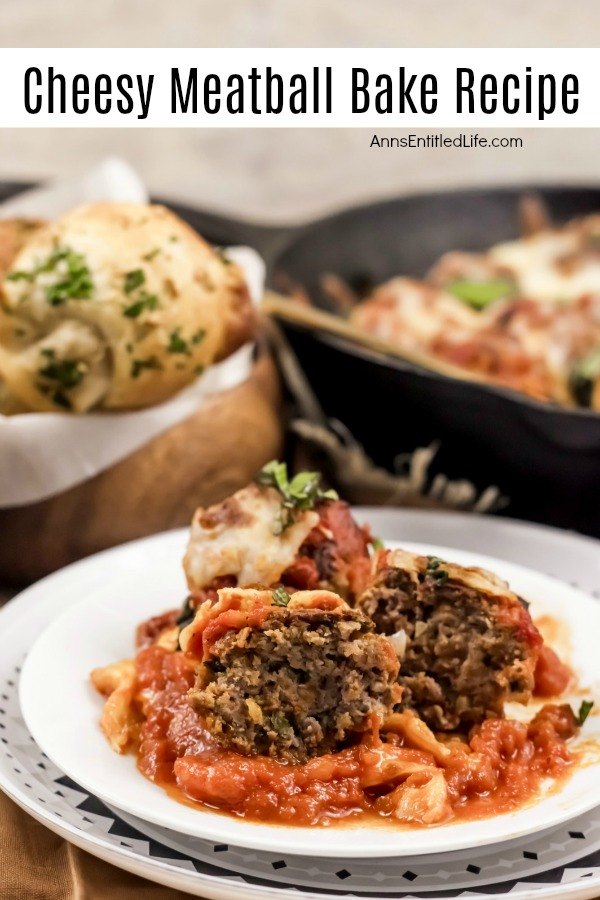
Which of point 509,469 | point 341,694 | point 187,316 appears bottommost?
point 509,469

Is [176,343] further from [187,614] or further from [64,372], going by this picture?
[187,614]

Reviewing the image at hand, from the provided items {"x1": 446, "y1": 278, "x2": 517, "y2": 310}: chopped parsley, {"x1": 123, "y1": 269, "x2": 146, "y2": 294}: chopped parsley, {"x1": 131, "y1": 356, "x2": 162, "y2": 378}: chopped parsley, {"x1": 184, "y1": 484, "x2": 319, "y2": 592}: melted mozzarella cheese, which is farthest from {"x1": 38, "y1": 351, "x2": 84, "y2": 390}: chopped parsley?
{"x1": 446, "y1": 278, "x2": 517, "y2": 310}: chopped parsley

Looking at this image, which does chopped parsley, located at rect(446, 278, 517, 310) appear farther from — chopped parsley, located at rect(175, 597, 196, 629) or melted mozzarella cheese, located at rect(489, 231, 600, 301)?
chopped parsley, located at rect(175, 597, 196, 629)

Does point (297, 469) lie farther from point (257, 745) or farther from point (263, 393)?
point (257, 745)

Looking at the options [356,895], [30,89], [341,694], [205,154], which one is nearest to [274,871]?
[356,895]

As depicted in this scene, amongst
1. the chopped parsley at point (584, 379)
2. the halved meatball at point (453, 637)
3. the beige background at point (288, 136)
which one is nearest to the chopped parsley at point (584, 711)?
the halved meatball at point (453, 637)

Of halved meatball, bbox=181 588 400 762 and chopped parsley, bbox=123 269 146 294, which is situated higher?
chopped parsley, bbox=123 269 146 294
